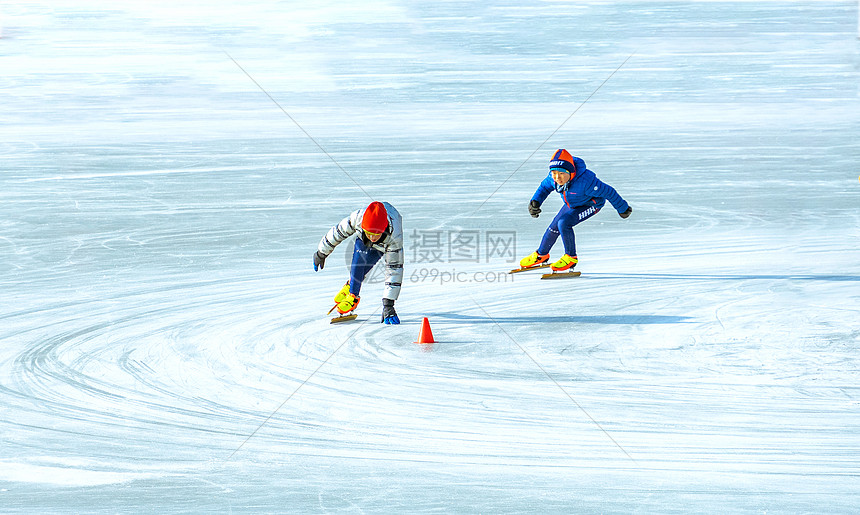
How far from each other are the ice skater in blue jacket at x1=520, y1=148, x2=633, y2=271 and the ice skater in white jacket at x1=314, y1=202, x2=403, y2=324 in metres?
1.86

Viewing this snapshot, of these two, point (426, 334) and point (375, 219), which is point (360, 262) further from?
point (426, 334)

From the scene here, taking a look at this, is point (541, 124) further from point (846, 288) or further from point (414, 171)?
point (846, 288)

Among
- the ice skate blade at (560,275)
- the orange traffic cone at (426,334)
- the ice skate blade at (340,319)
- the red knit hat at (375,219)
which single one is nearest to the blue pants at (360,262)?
the ice skate blade at (340,319)

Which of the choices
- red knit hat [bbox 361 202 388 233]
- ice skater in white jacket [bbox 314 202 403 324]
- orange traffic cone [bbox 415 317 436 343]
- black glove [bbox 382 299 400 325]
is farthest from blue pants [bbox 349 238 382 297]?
orange traffic cone [bbox 415 317 436 343]

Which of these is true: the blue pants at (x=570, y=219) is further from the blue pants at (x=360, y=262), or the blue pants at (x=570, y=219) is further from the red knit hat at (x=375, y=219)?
the red knit hat at (x=375, y=219)

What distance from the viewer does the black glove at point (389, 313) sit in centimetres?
810

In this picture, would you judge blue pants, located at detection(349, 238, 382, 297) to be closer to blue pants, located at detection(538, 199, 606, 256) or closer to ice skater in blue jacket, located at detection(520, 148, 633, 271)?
ice skater in blue jacket, located at detection(520, 148, 633, 271)

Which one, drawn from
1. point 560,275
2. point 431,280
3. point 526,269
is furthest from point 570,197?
point 431,280

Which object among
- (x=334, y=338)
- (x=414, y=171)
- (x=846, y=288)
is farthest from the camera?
(x=414, y=171)

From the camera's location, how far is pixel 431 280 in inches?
372

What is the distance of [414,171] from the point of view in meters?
12.9

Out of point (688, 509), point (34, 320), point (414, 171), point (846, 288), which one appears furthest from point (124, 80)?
point (688, 509)

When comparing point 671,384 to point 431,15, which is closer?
point 671,384

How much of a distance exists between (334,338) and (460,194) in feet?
14.9
